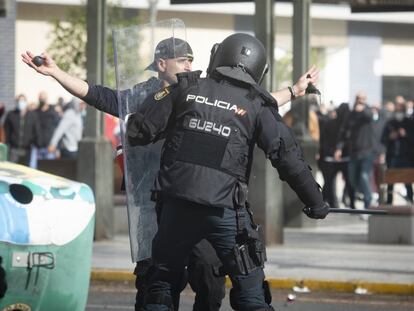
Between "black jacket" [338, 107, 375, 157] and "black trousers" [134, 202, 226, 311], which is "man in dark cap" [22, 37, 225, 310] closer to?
"black trousers" [134, 202, 226, 311]

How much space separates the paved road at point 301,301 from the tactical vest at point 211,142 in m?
3.89

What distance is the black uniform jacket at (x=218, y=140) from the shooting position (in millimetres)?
6168

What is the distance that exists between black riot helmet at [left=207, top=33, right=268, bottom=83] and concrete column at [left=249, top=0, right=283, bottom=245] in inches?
298

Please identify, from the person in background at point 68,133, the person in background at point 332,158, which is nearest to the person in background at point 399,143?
the person in background at point 332,158

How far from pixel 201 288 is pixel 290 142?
848 millimetres

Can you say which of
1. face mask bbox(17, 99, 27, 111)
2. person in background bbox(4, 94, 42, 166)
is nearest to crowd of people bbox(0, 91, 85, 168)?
person in background bbox(4, 94, 42, 166)

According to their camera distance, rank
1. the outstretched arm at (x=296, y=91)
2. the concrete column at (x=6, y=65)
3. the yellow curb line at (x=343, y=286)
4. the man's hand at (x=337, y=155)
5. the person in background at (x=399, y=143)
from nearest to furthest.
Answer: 1. the outstretched arm at (x=296, y=91)
2. the yellow curb line at (x=343, y=286)
3. the person in background at (x=399, y=143)
4. the man's hand at (x=337, y=155)
5. the concrete column at (x=6, y=65)

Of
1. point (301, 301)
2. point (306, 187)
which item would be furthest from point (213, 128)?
point (301, 301)

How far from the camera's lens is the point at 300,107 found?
1694 cm

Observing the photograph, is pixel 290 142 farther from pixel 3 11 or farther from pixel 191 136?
pixel 3 11

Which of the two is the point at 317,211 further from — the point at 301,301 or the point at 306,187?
the point at 301,301

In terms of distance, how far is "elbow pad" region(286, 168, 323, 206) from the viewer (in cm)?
622

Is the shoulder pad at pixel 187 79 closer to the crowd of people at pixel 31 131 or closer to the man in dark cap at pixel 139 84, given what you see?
the man in dark cap at pixel 139 84

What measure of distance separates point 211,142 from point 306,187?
0.52 meters
